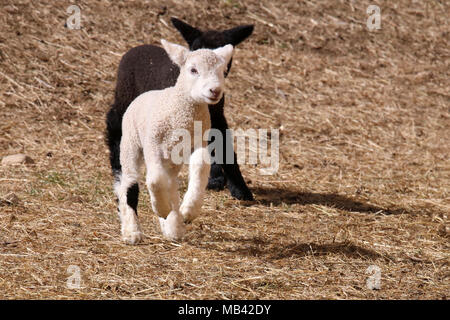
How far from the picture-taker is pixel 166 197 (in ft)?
14.8

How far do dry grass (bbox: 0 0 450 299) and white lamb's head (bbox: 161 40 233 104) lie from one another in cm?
119

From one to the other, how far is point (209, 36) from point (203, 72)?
220 cm

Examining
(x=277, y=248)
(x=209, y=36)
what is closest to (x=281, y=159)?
(x=209, y=36)

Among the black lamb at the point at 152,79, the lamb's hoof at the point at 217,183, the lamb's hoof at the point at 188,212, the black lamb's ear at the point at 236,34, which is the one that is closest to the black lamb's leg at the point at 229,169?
the black lamb at the point at 152,79

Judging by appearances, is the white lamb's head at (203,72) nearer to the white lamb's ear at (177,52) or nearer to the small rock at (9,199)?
the white lamb's ear at (177,52)

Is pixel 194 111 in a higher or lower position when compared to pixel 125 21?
lower

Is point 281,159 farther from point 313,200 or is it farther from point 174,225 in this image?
point 174,225

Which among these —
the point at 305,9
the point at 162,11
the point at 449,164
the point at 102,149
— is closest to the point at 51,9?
the point at 162,11

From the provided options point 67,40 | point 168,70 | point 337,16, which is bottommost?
point 168,70

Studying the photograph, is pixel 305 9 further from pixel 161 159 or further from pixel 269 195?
pixel 161 159

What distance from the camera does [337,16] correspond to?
11.9 metres

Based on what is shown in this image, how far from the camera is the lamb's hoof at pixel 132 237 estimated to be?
502 centimetres

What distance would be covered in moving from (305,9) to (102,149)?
18.1ft

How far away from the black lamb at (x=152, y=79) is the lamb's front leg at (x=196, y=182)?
4.51 ft
